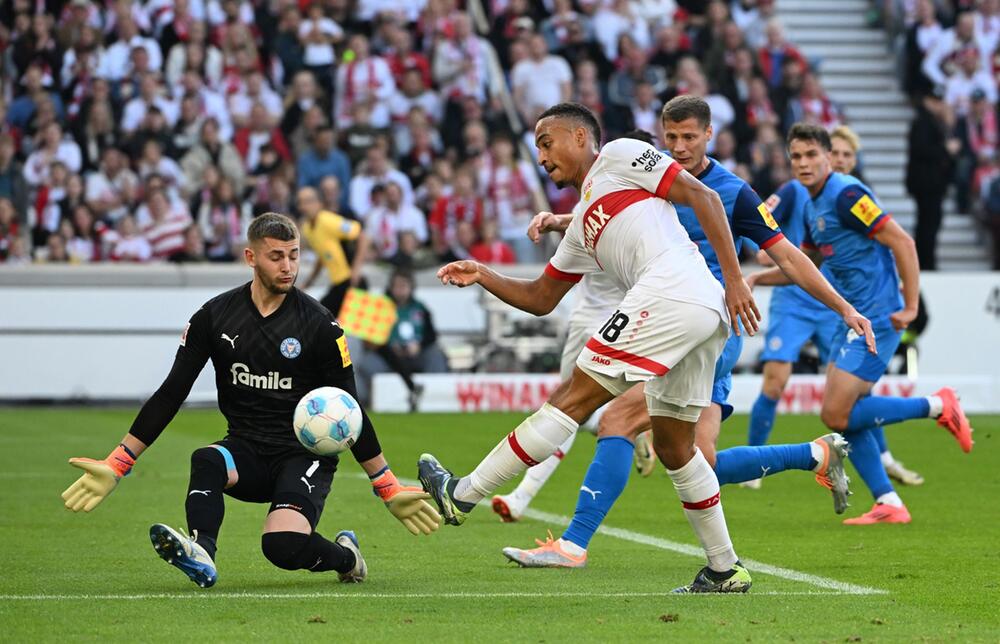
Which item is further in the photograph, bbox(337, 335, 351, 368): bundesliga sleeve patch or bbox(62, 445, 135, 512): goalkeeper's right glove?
bbox(337, 335, 351, 368): bundesliga sleeve patch

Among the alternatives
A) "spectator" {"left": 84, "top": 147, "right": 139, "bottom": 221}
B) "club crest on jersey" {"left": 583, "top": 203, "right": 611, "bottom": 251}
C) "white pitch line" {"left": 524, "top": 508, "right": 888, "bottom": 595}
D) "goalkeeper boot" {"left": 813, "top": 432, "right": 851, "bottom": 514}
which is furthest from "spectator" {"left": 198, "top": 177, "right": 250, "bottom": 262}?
"club crest on jersey" {"left": 583, "top": 203, "right": 611, "bottom": 251}

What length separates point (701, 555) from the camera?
846cm

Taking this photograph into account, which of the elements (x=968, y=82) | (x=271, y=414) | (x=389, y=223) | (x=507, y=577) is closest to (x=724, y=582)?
(x=507, y=577)

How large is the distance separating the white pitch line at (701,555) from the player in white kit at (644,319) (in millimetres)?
495

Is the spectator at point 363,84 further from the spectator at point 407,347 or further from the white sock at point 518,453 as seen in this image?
the white sock at point 518,453

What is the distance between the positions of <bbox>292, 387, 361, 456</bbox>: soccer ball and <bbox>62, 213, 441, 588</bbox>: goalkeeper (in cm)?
19

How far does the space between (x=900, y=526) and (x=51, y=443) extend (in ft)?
27.6

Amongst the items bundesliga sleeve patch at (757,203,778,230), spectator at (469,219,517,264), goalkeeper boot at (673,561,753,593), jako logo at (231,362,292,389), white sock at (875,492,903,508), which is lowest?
spectator at (469,219,517,264)

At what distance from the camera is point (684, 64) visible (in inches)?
913

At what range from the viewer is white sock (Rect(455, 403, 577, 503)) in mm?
6602

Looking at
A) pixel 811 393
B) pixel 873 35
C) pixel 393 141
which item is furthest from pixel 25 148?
pixel 873 35

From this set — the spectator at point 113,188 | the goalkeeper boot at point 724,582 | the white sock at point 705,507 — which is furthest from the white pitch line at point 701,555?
the spectator at point 113,188

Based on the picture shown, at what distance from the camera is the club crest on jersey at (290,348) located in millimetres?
7398

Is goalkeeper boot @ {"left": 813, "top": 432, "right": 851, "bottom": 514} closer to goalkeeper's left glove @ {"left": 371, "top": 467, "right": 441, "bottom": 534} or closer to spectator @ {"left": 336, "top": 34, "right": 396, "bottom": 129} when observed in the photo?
goalkeeper's left glove @ {"left": 371, "top": 467, "right": 441, "bottom": 534}
